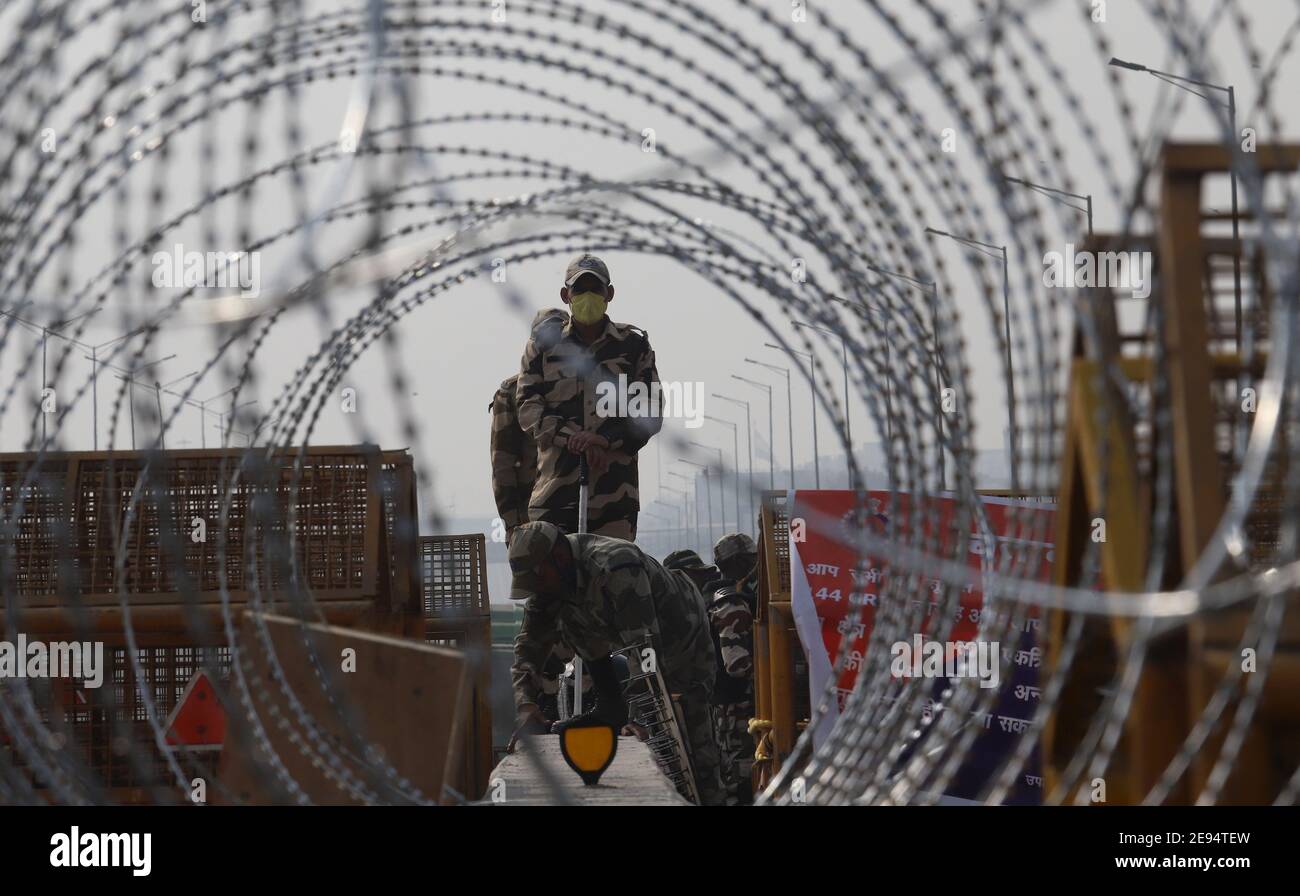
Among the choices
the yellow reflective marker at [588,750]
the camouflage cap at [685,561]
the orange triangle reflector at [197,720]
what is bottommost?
the yellow reflective marker at [588,750]

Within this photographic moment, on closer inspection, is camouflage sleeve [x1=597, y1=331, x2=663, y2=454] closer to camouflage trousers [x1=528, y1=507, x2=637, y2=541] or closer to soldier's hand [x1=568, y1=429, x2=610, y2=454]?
soldier's hand [x1=568, y1=429, x2=610, y2=454]

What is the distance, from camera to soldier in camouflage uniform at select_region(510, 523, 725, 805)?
293 inches

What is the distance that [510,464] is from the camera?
8961mm

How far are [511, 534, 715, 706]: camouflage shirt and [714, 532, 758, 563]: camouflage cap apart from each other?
3.18m

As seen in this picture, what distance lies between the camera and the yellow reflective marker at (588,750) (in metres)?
6.07

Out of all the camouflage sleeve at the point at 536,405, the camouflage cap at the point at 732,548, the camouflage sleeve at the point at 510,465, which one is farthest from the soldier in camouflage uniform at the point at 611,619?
the camouflage cap at the point at 732,548

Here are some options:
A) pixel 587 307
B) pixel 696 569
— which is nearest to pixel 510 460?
pixel 587 307

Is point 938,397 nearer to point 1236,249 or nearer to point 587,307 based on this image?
point 1236,249

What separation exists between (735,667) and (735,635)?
0.21 meters

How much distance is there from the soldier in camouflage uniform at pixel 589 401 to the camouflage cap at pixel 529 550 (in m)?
0.68

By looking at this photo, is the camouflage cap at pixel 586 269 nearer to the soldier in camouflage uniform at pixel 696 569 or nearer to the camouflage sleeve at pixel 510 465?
the camouflage sleeve at pixel 510 465

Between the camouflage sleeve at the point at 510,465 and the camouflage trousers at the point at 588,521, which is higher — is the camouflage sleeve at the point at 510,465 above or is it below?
above

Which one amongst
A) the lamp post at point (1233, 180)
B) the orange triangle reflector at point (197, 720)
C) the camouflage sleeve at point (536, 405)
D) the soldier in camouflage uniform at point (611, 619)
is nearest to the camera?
the lamp post at point (1233, 180)
